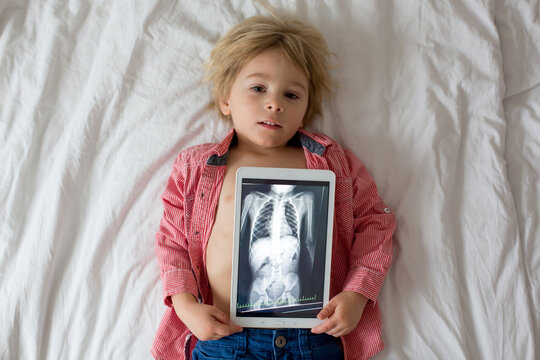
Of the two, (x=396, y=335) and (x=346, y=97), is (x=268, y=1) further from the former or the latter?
(x=396, y=335)

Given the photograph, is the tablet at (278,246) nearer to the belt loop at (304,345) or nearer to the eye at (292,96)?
the belt loop at (304,345)

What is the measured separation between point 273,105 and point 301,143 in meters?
→ 0.16

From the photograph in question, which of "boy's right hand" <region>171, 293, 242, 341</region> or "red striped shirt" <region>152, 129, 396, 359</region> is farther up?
"red striped shirt" <region>152, 129, 396, 359</region>

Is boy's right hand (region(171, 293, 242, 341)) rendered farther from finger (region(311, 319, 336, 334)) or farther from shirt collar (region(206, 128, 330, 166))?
shirt collar (region(206, 128, 330, 166))

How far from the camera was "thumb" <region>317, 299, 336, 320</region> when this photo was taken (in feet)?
3.13

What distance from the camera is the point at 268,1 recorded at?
3.91ft

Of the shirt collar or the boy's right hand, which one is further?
the shirt collar

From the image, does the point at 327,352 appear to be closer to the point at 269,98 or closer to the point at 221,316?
the point at 221,316

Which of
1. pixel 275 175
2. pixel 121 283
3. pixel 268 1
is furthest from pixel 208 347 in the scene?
pixel 268 1

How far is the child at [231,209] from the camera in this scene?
39.0 inches

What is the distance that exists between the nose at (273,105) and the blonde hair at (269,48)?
0.11 metres

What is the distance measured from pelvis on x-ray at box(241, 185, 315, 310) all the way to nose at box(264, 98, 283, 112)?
176 mm

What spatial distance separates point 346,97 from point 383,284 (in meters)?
0.45

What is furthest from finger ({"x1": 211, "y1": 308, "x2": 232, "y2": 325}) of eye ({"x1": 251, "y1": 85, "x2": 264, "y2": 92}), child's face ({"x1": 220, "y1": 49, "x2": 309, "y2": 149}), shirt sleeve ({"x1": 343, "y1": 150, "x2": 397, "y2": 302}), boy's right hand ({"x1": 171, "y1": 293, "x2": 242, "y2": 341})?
eye ({"x1": 251, "y1": 85, "x2": 264, "y2": 92})
